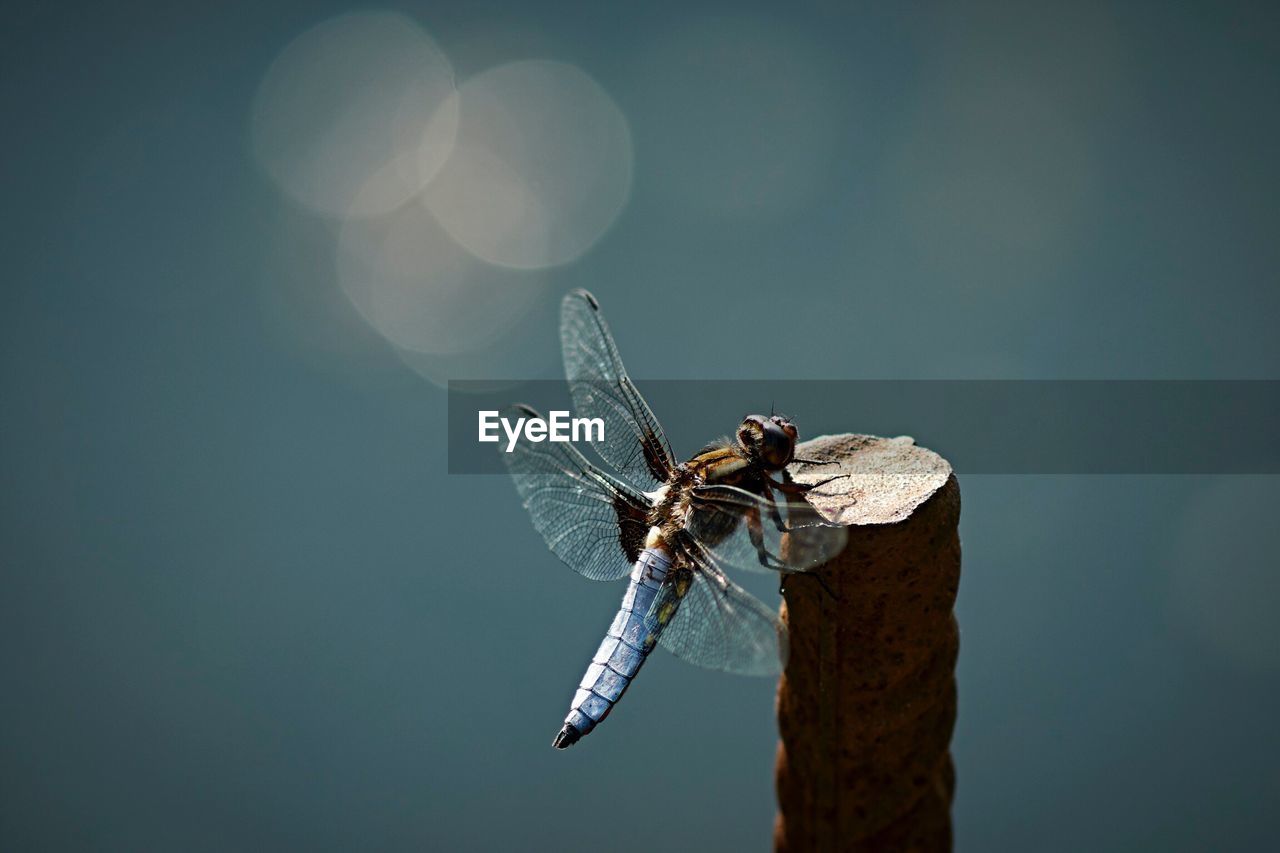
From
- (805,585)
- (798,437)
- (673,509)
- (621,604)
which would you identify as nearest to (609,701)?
(621,604)

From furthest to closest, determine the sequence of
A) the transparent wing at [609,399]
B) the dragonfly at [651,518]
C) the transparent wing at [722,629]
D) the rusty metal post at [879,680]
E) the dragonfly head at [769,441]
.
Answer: the transparent wing at [609,399] < the dragonfly head at [769,441] < the dragonfly at [651,518] < the transparent wing at [722,629] < the rusty metal post at [879,680]

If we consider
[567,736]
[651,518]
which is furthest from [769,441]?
[567,736]

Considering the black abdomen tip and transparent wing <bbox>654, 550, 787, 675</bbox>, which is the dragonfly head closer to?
transparent wing <bbox>654, 550, 787, 675</bbox>

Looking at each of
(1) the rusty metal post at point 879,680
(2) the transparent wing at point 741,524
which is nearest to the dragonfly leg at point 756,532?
(2) the transparent wing at point 741,524

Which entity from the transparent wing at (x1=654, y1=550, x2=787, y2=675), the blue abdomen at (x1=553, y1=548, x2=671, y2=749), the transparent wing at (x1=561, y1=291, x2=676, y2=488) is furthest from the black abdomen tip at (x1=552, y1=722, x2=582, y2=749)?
the transparent wing at (x1=561, y1=291, x2=676, y2=488)

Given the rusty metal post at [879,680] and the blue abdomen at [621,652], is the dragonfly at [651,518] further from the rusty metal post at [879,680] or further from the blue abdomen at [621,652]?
the rusty metal post at [879,680]

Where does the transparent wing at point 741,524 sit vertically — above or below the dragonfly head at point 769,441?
below

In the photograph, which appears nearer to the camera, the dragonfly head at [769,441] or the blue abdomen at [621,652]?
the blue abdomen at [621,652]

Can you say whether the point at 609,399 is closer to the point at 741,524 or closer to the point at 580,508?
the point at 580,508

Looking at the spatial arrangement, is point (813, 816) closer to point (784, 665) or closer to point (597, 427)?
point (784, 665)
